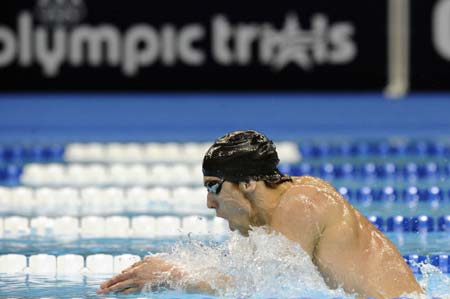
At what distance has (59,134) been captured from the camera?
7.68 metres

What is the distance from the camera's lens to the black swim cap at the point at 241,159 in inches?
123

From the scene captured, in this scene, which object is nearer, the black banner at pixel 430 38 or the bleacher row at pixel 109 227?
the bleacher row at pixel 109 227

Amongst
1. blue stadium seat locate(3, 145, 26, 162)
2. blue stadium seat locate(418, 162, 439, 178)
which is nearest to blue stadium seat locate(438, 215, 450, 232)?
blue stadium seat locate(418, 162, 439, 178)

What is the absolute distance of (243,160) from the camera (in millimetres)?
3115

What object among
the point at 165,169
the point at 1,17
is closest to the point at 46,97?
the point at 1,17

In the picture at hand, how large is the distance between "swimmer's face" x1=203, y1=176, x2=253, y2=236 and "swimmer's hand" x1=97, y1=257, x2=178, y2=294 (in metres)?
0.22

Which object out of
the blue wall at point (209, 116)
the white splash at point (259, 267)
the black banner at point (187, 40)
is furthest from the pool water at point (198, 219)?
the black banner at point (187, 40)

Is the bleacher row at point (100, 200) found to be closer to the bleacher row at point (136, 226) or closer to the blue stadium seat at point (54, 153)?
the bleacher row at point (136, 226)

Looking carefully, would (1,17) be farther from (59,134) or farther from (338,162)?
(338,162)

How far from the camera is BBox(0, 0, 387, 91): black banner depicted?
9.59 m

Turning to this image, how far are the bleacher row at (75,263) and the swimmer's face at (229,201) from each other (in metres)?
1.08

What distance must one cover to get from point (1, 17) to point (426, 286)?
6.62m

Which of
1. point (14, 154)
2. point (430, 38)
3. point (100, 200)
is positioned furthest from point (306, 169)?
point (430, 38)

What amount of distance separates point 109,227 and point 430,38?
5.31 meters
